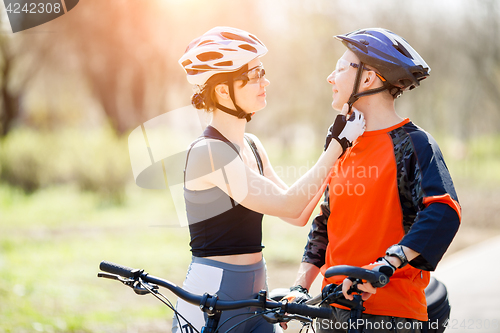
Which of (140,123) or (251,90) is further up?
(251,90)

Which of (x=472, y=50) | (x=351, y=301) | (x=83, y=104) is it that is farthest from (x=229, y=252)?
(x=83, y=104)

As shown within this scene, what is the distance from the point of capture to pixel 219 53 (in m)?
2.61

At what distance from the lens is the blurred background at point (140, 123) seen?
7.23 m

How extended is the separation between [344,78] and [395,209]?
0.77 meters

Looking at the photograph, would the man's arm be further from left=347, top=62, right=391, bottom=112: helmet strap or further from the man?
left=347, top=62, right=391, bottom=112: helmet strap

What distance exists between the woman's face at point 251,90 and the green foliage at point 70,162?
11.3 m

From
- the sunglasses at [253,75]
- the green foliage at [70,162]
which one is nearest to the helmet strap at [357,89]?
the sunglasses at [253,75]

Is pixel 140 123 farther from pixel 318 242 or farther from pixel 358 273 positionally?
pixel 358 273

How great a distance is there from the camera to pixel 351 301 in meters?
1.87

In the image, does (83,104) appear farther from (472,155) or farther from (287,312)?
(287,312)

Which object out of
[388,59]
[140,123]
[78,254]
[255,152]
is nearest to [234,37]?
[255,152]

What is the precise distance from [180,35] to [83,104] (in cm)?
1481

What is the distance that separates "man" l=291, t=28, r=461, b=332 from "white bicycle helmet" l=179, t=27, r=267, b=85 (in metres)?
0.54

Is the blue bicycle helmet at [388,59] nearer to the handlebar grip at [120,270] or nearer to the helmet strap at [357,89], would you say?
the helmet strap at [357,89]
